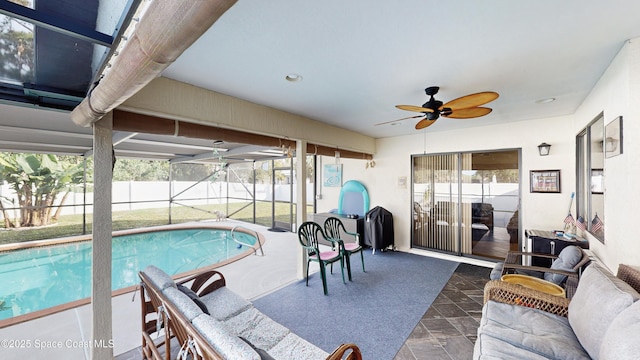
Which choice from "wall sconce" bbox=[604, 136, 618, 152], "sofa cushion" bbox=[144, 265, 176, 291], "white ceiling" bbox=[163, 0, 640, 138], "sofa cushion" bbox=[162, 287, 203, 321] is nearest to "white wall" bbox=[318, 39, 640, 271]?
"wall sconce" bbox=[604, 136, 618, 152]

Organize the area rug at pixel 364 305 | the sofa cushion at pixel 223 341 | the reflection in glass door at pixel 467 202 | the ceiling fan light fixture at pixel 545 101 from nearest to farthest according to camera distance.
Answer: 1. the sofa cushion at pixel 223 341
2. the area rug at pixel 364 305
3. the ceiling fan light fixture at pixel 545 101
4. the reflection in glass door at pixel 467 202

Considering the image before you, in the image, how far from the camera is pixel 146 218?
31.9ft

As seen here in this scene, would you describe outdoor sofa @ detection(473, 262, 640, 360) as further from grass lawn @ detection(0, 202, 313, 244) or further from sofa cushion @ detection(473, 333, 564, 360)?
grass lawn @ detection(0, 202, 313, 244)

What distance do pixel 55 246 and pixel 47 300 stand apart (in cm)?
367

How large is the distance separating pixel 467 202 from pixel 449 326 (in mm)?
Result: 2850

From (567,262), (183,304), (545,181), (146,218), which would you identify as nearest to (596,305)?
(567,262)

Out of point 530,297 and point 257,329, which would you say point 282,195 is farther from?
point 530,297

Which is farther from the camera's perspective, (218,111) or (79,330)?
(218,111)

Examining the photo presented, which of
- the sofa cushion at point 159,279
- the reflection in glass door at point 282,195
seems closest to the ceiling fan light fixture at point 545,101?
the sofa cushion at point 159,279

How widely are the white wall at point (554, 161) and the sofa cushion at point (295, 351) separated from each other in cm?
238

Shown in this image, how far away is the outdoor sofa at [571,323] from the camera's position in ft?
4.00

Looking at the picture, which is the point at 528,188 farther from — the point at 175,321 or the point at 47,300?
the point at 47,300

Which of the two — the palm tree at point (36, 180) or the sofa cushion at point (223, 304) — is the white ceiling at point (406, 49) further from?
the palm tree at point (36, 180)

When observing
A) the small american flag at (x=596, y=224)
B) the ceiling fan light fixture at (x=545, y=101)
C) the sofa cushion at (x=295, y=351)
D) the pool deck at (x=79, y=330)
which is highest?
the ceiling fan light fixture at (x=545, y=101)
